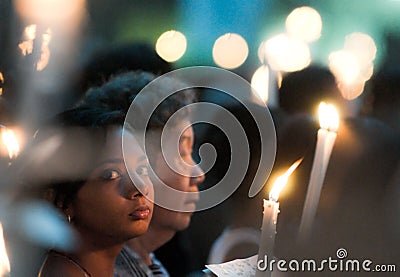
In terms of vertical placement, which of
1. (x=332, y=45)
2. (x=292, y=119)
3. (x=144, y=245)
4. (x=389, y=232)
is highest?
(x=332, y=45)

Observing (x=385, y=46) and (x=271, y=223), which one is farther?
(x=385, y=46)

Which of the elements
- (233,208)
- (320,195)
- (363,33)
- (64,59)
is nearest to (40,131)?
(64,59)

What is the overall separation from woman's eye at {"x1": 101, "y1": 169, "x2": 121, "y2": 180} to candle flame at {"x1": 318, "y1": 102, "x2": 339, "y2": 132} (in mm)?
421

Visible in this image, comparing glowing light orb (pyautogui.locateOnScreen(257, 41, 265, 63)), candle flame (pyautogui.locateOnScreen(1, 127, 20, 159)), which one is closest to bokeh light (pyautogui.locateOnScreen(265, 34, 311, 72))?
glowing light orb (pyautogui.locateOnScreen(257, 41, 265, 63))

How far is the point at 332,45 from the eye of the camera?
126cm

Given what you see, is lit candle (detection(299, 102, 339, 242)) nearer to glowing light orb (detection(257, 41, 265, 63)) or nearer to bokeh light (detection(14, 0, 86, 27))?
glowing light orb (detection(257, 41, 265, 63))

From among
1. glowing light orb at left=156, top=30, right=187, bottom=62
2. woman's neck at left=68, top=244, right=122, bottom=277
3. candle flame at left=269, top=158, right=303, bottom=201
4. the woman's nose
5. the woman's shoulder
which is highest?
glowing light orb at left=156, top=30, right=187, bottom=62

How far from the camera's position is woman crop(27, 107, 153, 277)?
3.68ft

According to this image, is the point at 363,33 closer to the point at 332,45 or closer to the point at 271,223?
the point at 332,45

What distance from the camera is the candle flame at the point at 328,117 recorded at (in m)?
1.26

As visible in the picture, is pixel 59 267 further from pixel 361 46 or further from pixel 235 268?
pixel 361 46

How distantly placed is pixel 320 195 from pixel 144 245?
0.37 metres

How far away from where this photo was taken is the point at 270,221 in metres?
1.10

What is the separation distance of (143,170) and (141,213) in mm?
79
